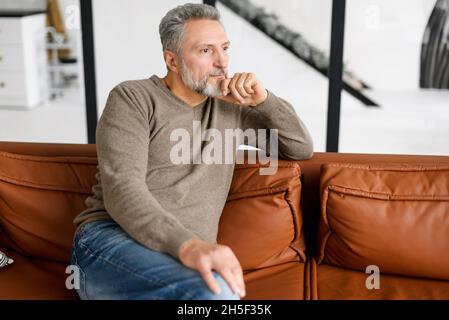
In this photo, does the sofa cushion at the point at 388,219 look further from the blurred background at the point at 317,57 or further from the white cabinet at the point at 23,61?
the white cabinet at the point at 23,61

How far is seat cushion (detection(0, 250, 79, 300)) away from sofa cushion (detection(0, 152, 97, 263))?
0.03 metres

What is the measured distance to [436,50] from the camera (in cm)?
369


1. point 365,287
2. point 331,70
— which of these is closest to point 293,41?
point 331,70

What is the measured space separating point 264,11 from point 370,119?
38.3 inches

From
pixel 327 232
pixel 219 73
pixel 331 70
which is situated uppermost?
pixel 219 73

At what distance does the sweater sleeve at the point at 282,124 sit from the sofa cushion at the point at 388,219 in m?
0.12

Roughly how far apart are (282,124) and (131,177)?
0.51 m

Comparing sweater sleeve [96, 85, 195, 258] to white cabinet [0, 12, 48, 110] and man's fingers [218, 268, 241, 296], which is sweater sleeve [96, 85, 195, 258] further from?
white cabinet [0, 12, 48, 110]

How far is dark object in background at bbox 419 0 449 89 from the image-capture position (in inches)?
143

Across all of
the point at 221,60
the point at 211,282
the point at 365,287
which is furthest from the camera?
the point at 221,60

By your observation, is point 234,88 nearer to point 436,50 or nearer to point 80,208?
point 80,208

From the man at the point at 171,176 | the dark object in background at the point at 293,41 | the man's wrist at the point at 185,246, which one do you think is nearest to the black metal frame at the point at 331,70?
the dark object in background at the point at 293,41

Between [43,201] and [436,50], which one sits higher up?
[436,50]
